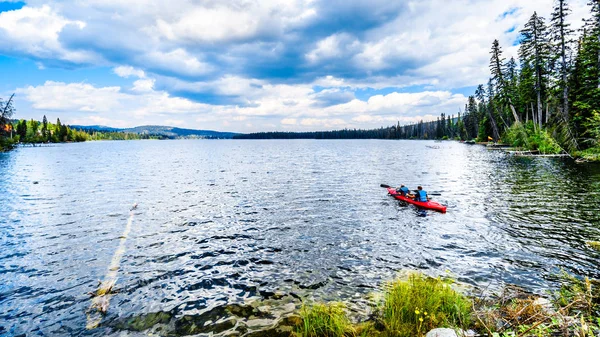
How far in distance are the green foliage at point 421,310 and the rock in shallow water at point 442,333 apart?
270 mm

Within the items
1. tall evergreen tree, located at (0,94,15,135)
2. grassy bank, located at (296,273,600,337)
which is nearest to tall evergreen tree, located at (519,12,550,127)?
grassy bank, located at (296,273,600,337)

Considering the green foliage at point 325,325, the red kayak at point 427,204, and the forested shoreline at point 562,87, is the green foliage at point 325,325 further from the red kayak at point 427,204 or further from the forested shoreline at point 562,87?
the forested shoreline at point 562,87

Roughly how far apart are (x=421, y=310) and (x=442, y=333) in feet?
2.78

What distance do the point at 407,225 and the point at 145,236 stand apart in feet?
49.7

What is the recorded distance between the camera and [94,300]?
33.2ft

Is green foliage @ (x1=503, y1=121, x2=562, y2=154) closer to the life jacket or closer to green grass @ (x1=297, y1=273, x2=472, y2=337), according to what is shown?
the life jacket

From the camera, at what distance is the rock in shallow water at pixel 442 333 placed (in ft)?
21.5

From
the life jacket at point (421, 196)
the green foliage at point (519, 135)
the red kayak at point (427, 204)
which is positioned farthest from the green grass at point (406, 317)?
the green foliage at point (519, 135)

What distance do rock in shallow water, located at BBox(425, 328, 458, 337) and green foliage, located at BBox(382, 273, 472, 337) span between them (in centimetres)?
27

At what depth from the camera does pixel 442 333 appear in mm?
6645

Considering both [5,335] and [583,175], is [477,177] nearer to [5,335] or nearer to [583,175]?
[583,175]

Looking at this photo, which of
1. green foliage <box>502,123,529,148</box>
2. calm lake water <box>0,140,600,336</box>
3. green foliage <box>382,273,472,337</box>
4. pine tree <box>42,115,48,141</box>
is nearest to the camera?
green foliage <box>382,273,472,337</box>

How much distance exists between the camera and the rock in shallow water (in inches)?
258

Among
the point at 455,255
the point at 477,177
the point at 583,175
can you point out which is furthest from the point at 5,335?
the point at 583,175
